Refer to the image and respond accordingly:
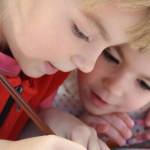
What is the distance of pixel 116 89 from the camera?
55 centimetres

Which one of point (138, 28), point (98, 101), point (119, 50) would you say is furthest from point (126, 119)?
point (138, 28)

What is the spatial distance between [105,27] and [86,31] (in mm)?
35

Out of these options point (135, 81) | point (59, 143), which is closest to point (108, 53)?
point (135, 81)

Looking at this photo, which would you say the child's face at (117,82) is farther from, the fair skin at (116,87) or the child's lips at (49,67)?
the child's lips at (49,67)

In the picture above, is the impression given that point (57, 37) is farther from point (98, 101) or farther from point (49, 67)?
point (98, 101)

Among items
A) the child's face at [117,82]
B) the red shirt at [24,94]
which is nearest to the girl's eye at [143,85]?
the child's face at [117,82]

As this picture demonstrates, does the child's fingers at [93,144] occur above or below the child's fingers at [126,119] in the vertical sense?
above

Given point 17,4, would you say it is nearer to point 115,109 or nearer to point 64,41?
point 64,41

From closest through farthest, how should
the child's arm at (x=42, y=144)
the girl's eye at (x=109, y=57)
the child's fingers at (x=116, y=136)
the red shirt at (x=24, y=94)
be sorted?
the child's arm at (x=42, y=144) < the red shirt at (x=24, y=94) < the girl's eye at (x=109, y=57) < the child's fingers at (x=116, y=136)

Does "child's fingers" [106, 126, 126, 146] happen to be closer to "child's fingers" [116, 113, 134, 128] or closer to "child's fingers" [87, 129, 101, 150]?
"child's fingers" [116, 113, 134, 128]

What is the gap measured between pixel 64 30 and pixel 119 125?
42cm

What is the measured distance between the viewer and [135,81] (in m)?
0.56

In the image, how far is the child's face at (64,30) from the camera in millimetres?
349

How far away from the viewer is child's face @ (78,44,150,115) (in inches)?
19.9
